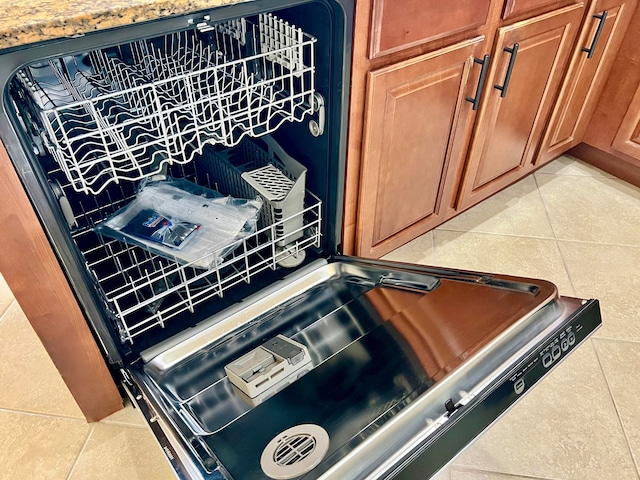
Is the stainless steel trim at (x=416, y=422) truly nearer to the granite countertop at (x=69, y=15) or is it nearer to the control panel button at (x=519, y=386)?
the control panel button at (x=519, y=386)

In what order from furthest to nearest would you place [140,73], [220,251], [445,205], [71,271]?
[445,205]
[140,73]
[220,251]
[71,271]

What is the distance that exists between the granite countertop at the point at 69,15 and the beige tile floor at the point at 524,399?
829 millimetres

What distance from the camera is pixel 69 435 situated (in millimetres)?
1091

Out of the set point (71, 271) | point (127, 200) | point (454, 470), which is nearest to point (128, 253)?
point (127, 200)

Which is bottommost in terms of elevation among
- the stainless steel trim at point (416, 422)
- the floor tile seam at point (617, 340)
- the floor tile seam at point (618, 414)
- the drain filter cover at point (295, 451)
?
the floor tile seam at point (618, 414)

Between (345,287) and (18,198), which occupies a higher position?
(18,198)

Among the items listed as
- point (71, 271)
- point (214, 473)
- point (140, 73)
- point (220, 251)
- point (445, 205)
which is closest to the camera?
point (214, 473)

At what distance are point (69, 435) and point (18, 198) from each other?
64cm

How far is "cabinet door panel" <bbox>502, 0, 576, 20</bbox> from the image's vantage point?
1128 mm

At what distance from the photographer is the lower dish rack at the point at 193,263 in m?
1.00

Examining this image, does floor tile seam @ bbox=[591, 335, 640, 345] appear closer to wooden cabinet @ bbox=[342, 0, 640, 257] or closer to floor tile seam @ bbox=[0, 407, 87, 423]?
wooden cabinet @ bbox=[342, 0, 640, 257]

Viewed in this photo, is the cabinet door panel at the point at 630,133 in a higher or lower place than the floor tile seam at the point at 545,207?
higher

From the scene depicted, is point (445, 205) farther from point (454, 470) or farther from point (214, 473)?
point (214, 473)

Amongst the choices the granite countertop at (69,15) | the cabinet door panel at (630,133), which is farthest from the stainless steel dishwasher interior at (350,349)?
the cabinet door panel at (630,133)
